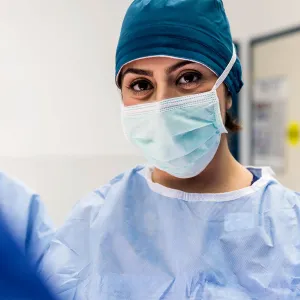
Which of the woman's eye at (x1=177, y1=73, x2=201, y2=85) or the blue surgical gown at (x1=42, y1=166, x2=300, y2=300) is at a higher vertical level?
the woman's eye at (x1=177, y1=73, x2=201, y2=85)

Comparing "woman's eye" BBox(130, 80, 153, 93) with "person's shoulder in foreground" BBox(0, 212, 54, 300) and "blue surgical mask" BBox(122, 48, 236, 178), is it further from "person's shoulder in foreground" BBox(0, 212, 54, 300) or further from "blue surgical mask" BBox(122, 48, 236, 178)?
"person's shoulder in foreground" BBox(0, 212, 54, 300)

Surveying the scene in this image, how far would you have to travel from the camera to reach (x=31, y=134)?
4.46 ft

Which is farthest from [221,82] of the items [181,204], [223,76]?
[181,204]

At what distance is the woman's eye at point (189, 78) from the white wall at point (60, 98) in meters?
0.58

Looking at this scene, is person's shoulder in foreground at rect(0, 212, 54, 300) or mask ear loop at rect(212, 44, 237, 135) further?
mask ear loop at rect(212, 44, 237, 135)

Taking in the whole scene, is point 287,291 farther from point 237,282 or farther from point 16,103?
point 16,103

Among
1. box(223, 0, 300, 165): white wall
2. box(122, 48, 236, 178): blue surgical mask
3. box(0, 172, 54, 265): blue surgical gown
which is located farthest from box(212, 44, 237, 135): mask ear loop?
box(223, 0, 300, 165): white wall

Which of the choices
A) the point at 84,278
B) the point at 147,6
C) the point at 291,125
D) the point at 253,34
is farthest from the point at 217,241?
the point at 253,34

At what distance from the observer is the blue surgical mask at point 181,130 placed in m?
0.87

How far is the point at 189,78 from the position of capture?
0.87 m

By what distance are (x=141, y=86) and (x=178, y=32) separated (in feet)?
0.44

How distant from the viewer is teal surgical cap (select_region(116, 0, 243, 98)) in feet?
2.73

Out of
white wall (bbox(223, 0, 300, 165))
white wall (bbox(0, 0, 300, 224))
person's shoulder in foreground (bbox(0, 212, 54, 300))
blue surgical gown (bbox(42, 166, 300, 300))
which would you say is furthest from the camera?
white wall (bbox(223, 0, 300, 165))

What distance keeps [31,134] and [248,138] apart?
121cm
